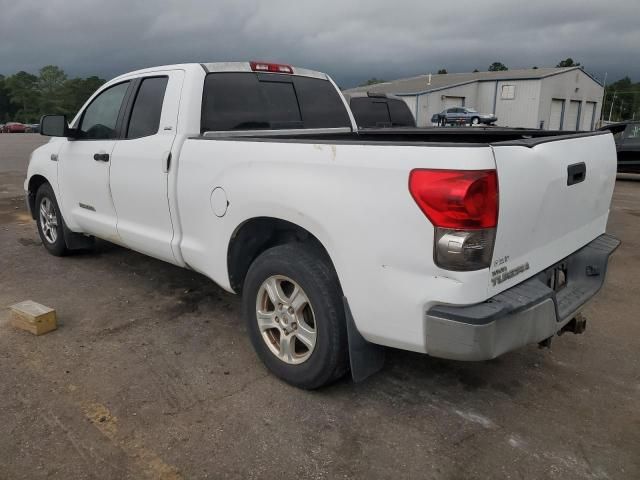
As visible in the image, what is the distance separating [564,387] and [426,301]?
A: 145 cm

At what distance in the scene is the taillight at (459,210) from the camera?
87.5 inches

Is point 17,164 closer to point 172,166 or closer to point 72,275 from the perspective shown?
point 72,275

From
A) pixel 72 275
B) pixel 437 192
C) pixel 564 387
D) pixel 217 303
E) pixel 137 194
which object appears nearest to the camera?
pixel 437 192

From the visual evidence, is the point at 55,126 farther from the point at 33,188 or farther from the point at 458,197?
the point at 458,197

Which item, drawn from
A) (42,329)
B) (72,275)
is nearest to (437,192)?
(42,329)

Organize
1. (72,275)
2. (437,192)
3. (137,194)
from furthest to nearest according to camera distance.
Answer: (72,275)
(137,194)
(437,192)

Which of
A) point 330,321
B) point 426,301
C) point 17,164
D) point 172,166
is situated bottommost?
point 17,164

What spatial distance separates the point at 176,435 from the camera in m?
2.71

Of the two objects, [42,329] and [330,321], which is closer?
[330,321]

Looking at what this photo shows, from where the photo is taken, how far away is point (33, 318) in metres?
3.78

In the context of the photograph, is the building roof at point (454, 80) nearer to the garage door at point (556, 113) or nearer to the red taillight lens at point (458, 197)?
the garage door at point (556, 113)

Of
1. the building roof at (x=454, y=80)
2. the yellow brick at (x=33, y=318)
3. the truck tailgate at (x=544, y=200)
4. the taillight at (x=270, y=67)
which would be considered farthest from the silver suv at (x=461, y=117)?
the yellow brick at (x=33, y=318)

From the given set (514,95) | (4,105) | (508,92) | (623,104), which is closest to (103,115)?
(514,95)

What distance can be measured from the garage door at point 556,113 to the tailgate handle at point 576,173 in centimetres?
4656
